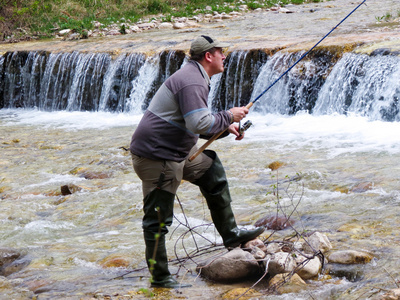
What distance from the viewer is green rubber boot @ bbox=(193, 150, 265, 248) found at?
4.26 metres

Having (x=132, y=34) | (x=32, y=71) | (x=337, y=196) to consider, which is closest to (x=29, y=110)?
(x=32, y=71)

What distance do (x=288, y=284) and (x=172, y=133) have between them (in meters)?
1.21

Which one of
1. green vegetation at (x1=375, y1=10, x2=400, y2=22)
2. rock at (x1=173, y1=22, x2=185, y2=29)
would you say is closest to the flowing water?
green vegetation at (x1=375, y1=10, x2=400, y2=22)

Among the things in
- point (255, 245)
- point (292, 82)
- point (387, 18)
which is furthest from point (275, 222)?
point (387, 18)

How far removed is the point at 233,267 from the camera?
4.13 m

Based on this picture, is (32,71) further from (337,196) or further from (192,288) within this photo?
(192,288)

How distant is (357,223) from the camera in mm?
5180

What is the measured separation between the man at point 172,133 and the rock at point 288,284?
645 mm

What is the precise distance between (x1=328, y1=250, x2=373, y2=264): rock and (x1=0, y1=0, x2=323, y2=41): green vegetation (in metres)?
18.8

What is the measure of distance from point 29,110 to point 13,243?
1263 cm

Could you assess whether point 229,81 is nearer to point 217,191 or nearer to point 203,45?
point 217,191

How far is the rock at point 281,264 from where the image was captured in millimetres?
4000

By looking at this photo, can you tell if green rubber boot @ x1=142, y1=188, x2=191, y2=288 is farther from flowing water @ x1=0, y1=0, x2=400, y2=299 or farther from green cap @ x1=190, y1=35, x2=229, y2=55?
green cap @ x1=190, y1=35, x2=229, y2=55

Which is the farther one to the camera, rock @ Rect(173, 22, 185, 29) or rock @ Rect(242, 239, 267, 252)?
rock @ Rect(173, 22, 185, 29)
